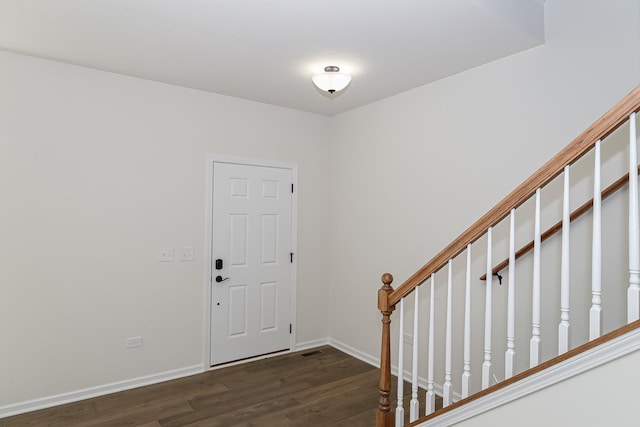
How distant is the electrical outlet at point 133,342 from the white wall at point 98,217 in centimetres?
4

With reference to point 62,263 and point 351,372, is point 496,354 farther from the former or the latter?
point 62,263

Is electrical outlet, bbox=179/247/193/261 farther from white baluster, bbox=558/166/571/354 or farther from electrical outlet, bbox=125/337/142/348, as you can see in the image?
white baluster, bbox=558/166/571/354

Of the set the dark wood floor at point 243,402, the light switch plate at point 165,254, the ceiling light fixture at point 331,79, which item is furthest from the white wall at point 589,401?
the light switch plate at point 165,254

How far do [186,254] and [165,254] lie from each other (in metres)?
0.19

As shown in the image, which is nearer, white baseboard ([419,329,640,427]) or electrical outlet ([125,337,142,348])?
white baseboard ([419,329,640,427])

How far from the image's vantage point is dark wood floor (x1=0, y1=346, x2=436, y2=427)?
284cm

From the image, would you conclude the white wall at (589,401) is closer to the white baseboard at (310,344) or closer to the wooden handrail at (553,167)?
the wooden handrail at (553,167)

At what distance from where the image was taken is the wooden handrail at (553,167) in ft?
4.58

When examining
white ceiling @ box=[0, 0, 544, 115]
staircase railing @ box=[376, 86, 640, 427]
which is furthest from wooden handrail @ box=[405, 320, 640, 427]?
white ceiling @ box=[0, 0, 544, 115]

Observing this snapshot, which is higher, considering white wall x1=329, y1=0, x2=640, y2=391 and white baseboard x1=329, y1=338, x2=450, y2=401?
white wall x1=329, y1=0, x2=640, y2=391

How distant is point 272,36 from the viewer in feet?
8.49

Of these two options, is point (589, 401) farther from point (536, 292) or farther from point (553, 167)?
point (553, 167)

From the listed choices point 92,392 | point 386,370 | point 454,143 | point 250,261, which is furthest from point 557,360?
point 92,392

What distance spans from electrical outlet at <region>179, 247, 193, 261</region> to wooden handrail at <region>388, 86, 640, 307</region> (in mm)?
2326
